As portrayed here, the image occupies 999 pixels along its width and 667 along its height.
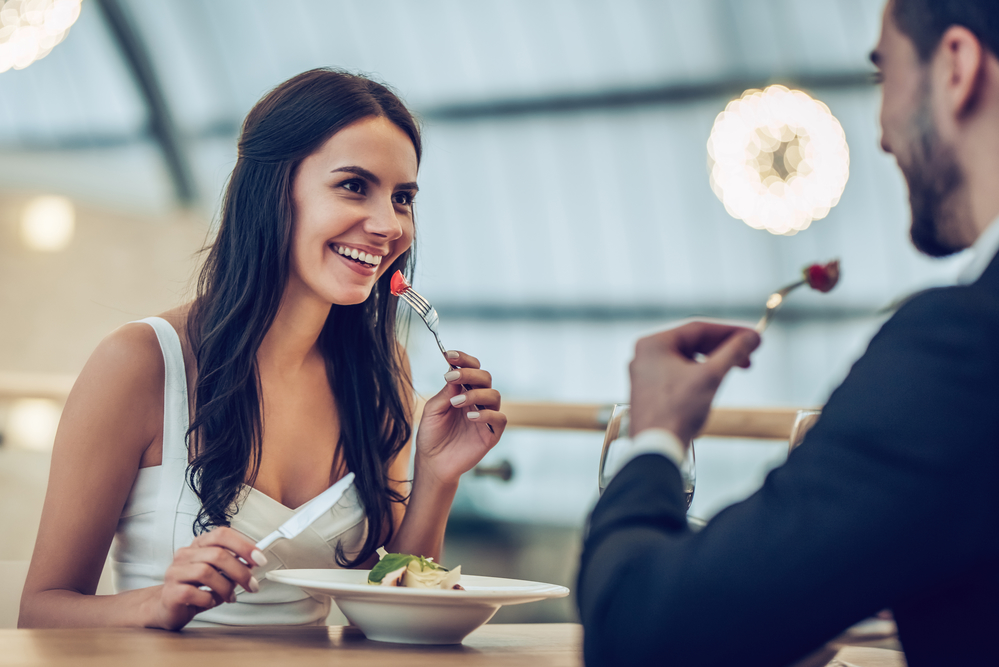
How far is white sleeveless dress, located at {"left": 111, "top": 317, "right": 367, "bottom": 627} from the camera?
1.49 metres

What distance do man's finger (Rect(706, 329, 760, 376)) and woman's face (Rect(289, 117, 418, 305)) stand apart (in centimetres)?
94

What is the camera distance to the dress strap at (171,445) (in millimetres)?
1489

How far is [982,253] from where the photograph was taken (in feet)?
2.42

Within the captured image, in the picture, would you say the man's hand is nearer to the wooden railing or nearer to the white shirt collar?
the white shirt collar

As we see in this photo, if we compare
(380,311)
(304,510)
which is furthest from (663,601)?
(380,311)

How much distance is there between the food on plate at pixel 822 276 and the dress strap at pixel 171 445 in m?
1.04

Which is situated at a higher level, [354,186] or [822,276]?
[354,186]

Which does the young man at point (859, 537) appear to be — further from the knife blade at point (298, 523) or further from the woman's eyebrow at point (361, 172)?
the woman's eyebrow at point (361, 172)

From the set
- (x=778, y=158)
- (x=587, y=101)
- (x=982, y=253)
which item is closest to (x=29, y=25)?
(x=982, y=253)

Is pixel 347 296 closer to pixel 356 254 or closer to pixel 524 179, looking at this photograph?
pixel 356 254

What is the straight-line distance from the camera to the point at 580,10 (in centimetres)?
1492

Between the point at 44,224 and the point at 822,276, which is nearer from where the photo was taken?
the point at 822,276

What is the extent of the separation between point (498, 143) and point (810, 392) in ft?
21.9

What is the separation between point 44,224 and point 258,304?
10.0m
